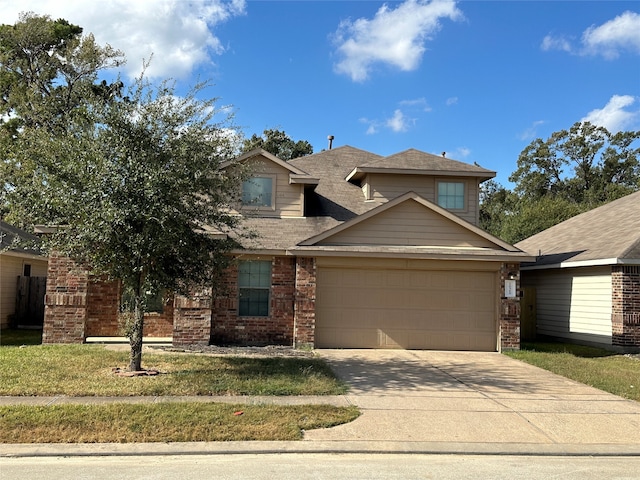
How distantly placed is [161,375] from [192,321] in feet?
12.0

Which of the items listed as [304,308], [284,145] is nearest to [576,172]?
[284,145]

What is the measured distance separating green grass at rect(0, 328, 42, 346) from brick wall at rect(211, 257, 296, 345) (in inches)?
189

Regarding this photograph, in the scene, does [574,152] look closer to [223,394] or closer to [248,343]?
[248,343]

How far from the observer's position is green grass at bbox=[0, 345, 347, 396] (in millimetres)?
8648

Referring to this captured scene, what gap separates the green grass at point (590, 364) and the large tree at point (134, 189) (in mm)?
7423

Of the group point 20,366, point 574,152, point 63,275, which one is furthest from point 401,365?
point 574,152

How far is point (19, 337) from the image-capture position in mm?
15289

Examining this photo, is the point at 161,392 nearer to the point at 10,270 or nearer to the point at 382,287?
the point at 382,287

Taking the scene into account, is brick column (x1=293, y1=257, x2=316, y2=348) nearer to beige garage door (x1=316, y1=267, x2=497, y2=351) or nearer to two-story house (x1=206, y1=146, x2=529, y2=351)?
two-story house (x1=206, y1=146, x2=529, y2=351)

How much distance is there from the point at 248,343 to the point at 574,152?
41778 millimetres

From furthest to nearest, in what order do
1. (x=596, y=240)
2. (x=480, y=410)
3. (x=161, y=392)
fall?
(x=596, y=240) → (x=161, y=392) → (x=480, y=410)

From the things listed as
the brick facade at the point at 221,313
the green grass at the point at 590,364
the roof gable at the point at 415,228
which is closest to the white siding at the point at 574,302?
the green grass at the point at 590,364

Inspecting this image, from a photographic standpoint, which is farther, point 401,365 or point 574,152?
point 574,152

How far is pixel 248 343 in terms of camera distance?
14.1 meters
